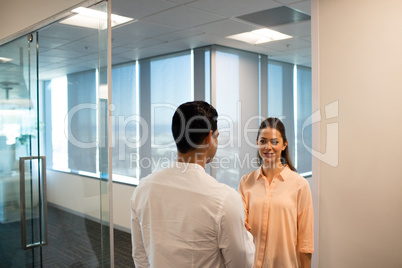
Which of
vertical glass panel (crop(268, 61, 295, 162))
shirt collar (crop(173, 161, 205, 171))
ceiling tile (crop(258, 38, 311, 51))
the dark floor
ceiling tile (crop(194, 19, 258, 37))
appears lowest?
the dark floor

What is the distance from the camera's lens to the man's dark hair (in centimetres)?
115

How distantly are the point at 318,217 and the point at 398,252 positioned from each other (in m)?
0.41

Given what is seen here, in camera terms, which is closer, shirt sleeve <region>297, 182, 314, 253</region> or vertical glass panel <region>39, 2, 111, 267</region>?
shirt sleeve <region>297, 182, 314, 253</region>

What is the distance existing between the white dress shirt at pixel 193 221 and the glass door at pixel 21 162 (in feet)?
5.42

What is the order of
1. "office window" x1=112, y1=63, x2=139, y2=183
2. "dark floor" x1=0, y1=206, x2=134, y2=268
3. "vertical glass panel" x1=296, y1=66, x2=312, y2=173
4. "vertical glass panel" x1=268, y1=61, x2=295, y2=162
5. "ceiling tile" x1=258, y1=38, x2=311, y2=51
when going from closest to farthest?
"dark floor" x1=0, y1=206, x2=134, y2=268, "ceiling tile" x1=258, y1=38, x2=311, y2=51, "office window" x1=112, y1=63, x2=139, y2=183, "vertical glass panel" x1=268, y1=61, x2=295, y2=162, "vertical glass panel" x1=296, y1=66, x2=312, y2=173

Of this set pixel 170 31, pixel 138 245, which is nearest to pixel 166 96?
pixel 170 31

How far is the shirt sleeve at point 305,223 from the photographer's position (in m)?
1.72

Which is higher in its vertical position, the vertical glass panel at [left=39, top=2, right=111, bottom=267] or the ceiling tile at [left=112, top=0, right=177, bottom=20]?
the ceiling tile at [left=112, top=0, right=177, bottom=20]

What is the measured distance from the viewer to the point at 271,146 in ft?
6.15

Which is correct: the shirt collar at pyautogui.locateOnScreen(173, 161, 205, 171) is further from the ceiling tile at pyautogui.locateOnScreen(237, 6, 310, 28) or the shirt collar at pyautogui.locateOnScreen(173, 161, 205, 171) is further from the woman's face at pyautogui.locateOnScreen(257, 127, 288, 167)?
the ceiling tile at pyautogui.locateOnScreen(237, 6, 310, 28)

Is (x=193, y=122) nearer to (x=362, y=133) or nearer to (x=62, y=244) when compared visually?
(x=362, y=133)

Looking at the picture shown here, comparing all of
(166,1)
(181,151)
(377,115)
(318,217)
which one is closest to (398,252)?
(318,217)

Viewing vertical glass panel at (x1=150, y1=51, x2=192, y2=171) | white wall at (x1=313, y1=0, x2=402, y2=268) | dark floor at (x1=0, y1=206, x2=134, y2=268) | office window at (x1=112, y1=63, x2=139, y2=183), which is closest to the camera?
white wall at (x1=313, y1=0, x2=402, y2=268)

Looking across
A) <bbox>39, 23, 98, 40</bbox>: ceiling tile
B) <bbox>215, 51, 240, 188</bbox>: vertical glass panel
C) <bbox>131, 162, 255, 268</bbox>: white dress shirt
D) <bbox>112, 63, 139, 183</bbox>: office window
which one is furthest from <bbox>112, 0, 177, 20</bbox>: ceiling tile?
<bbox>112, 63, 139, 183</bbox>: office window
